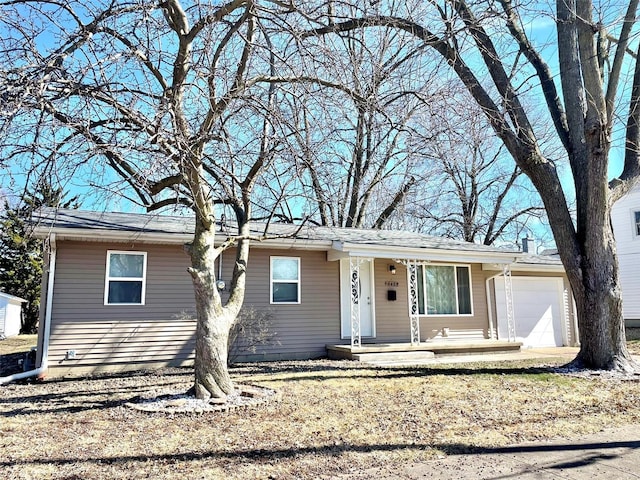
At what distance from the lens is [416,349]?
37.1ft

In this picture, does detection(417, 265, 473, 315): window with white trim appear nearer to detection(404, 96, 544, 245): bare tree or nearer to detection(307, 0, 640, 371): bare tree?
detection(307, 0, 640, 371): bare tree

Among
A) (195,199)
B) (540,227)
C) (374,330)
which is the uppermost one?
(540,227)

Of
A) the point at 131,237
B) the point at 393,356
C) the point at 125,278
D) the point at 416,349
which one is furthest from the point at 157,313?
the point at 416,349

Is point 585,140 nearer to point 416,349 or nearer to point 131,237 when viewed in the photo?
point 416,349

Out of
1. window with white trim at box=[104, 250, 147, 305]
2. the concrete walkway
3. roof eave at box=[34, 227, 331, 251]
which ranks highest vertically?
roof eave at box=[34, 227, 331, 251]

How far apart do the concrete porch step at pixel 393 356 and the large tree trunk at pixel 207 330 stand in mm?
4612

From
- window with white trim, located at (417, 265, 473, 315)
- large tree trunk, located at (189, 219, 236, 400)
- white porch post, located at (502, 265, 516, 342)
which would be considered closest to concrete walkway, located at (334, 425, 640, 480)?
large tree trunk, located at (189, 219, 236, 400)

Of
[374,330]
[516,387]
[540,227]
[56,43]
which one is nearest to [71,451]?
[56,43]

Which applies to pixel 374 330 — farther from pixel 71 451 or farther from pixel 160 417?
pixel 71 451

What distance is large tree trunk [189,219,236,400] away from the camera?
627 cm

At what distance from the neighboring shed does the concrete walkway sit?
23533 millimetres

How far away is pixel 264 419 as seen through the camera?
5570mm

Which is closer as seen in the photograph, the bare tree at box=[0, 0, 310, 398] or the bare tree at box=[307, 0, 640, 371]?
the bare tree at box=[0, 0, 310, 398]

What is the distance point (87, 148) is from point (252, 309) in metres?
6.49
